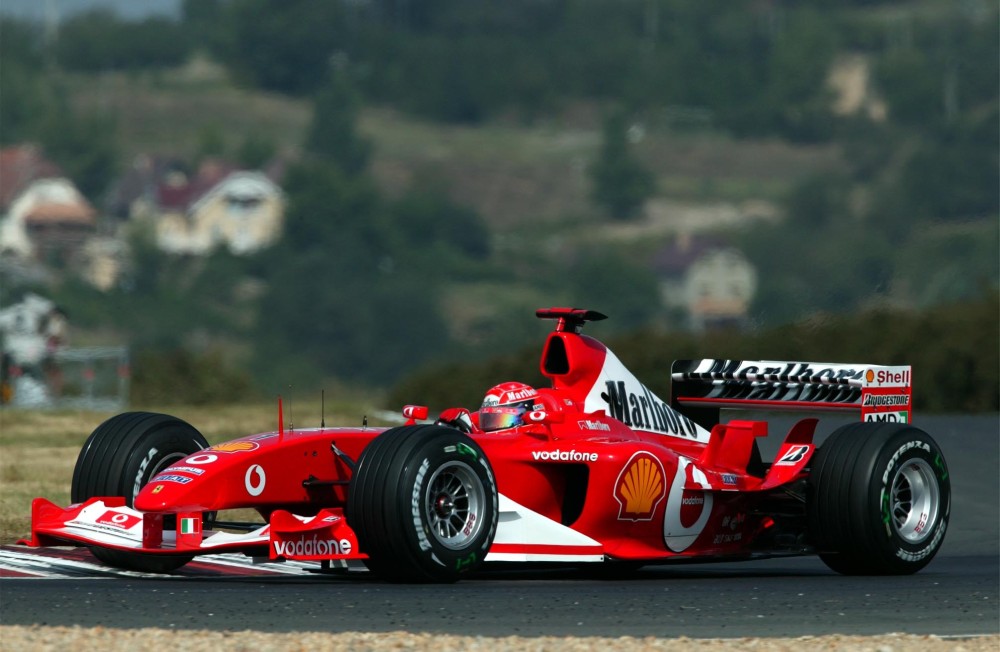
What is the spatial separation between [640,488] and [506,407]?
92 cm

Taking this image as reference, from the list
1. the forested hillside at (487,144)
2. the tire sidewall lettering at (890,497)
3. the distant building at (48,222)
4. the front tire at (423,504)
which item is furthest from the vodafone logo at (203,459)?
Answer: the distant building at (48,222)

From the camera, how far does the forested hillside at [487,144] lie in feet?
174

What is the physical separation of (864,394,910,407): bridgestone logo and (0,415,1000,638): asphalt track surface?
108cm

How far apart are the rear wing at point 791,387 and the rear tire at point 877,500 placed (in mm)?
625

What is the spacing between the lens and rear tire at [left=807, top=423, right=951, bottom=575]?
1012 centimetres

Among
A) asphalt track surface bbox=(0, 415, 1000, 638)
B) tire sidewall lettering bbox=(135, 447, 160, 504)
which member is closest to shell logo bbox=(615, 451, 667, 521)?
asphalt track surface bbox=(0, 415, 1000, 638)

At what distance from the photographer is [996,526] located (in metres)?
14.0

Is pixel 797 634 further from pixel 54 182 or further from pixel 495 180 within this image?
pixel 495 180

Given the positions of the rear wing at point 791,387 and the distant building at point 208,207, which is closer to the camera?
the rear wing at point 791,387

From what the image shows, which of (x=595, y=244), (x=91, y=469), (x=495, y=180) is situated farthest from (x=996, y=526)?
(x=495, y=180)

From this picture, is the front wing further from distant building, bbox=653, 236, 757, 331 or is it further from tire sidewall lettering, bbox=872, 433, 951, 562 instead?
distant building, bbox=653, 236, 757, 331

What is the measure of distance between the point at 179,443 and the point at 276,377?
142 feet

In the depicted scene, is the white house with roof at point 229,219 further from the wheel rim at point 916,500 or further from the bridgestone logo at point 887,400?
the wheel rim at point 916,500

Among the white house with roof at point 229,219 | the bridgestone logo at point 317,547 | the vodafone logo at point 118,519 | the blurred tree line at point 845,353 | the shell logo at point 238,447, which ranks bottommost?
the bridgestone logo at point 317,547
